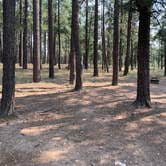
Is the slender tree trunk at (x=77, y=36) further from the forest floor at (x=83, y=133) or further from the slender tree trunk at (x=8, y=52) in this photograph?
the slender tree trunk at (x=8, y=52)

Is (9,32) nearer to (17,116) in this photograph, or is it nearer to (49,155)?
(17,116)

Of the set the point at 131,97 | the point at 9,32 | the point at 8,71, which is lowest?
the point at 131,97

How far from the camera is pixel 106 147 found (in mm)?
6656

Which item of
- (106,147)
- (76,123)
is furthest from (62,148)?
(76,123)

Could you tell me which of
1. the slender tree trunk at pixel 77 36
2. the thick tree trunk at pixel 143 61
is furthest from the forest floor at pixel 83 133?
the slender tree trunk at pixel 77 36

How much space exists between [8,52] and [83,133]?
10.3ft

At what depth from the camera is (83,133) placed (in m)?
7.48

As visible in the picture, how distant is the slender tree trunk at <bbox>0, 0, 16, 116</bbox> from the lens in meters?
8.41

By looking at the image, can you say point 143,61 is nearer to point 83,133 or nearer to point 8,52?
point 83,133

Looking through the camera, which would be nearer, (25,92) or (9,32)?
(9,32)

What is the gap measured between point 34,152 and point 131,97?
6.37 meters

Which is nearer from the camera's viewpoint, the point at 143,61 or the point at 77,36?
the point at 143,61

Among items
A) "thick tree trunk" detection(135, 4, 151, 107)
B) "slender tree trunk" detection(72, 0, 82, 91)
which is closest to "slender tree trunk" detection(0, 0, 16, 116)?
"thick tree trunk" detection(135, 4, 151, 107)

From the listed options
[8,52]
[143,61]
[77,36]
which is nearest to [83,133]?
[8,52]
